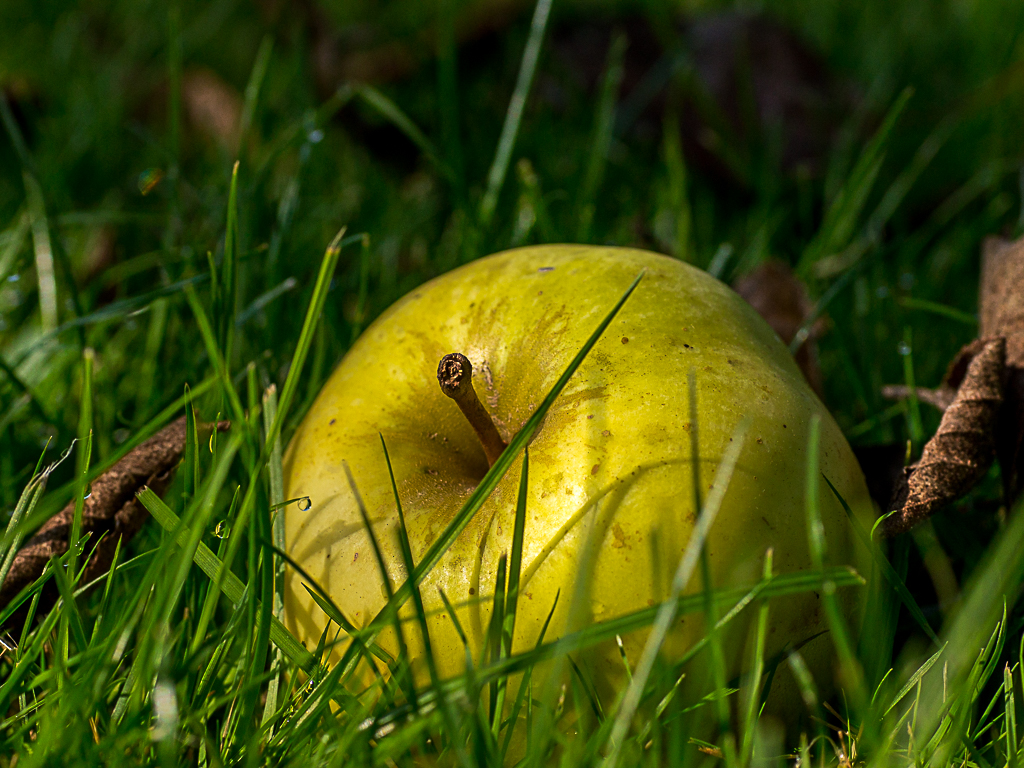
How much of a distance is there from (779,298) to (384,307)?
2.92 feet

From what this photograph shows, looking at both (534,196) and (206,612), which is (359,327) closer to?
(534,196)

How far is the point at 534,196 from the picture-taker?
6.44ft

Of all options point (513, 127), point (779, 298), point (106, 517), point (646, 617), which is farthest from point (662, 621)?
point (513, 127)

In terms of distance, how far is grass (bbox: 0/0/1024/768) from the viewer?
3.00ft

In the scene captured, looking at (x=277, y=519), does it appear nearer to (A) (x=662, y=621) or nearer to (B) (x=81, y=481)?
(B) (x=81, y=481)

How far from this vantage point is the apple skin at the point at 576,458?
976 millimetres

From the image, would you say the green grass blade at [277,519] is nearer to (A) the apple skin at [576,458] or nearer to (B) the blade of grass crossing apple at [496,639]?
(A) the apple skin at [576,458]

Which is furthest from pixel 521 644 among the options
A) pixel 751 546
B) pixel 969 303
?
pixel 969 303

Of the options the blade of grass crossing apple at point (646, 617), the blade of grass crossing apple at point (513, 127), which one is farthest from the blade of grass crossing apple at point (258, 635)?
the blade of grass crossing apple at point (513, 127)

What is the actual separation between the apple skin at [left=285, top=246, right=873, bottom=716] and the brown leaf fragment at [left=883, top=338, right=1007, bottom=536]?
0.06 m

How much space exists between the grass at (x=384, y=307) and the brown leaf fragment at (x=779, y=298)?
8 cm

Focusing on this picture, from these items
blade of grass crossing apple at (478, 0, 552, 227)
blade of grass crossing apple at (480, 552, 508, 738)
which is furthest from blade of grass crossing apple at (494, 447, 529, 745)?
blade of grass crossing apple at (478, 0, 552, 227)

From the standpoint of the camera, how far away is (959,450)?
3.90 feet

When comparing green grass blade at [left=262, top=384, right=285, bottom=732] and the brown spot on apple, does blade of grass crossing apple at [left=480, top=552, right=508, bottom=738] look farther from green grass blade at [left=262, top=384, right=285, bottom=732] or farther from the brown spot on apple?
green grass blade at [left=262, top=384, right=285, bottom=732]
